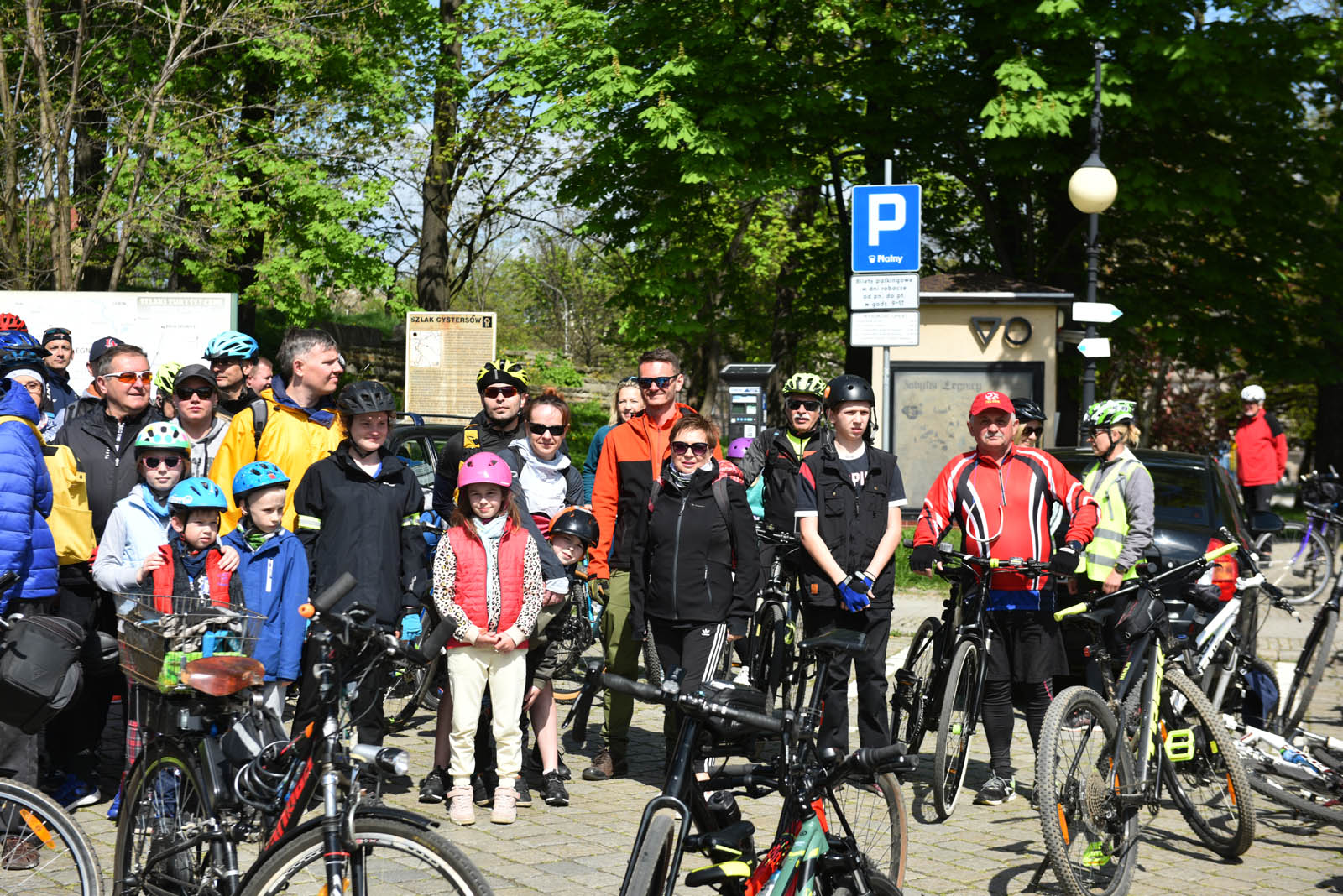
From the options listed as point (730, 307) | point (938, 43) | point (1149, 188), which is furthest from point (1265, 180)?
point (730, 307)

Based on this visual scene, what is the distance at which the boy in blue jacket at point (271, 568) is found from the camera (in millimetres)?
5578

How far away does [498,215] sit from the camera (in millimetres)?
30219

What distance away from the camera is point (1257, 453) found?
19.0 m

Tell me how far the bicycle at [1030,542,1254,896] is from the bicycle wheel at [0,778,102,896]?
3.29m

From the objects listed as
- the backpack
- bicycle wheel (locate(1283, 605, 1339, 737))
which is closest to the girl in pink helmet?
the backpack

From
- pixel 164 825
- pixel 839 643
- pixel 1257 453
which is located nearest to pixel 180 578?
pixel 164 825

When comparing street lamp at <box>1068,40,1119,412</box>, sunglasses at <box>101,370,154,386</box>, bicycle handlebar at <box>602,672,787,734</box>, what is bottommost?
bicycle handlebar at <box>602,672,787,734</box>

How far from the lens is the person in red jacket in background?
62.2ft

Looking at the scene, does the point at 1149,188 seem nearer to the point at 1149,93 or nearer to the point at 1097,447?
the point at 1149,93

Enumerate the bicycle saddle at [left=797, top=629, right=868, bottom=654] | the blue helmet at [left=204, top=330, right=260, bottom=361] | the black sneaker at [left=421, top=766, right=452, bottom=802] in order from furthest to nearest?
the blue helmet at [left=204, top=330, right=260, bottom=361], the black sneaker at [left=421, top=766, right=452, bottom=802], the bicycle saddle at [left=797, top=629, right=868, bottom=654]

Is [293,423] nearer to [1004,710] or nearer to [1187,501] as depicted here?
[1004,710]

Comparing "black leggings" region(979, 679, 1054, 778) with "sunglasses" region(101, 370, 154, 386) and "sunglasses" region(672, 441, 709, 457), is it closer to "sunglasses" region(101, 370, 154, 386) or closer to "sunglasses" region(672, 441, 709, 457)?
"sunglasses" region(672, 441, 709, 457)

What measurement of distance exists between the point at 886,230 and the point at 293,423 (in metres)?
5.08

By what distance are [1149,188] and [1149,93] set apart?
1.27 meters
